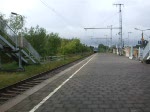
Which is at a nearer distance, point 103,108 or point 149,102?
point 103,108

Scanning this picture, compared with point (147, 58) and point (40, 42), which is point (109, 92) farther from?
point (40, 42)

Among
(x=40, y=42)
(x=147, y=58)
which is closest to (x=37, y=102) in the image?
(x=147, y=58)

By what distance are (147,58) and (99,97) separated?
30.4 meters

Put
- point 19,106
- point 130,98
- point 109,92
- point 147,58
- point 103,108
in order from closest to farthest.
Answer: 1. point 103,108
2. point 19,106
3. point 130,98
4. point 109,92
5. point 147,58

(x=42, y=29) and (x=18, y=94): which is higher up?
(x=42, y=29)

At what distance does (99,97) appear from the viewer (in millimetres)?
11656

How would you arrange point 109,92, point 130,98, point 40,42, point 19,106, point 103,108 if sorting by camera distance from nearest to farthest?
point 103,108, point 19,106, point 130,98, point 109,92, point 40,42

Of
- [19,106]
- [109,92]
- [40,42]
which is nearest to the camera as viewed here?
[19,106]

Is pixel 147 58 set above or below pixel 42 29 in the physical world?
below

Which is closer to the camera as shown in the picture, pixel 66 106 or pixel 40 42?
pixel 66 106

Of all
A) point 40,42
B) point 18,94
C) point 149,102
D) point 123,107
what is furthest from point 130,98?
point 40,42

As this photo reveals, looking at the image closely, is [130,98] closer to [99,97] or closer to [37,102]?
[99,97]

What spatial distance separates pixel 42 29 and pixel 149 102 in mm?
41690

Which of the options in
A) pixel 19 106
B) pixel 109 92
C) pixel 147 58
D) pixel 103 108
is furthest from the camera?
pixel 147 58
